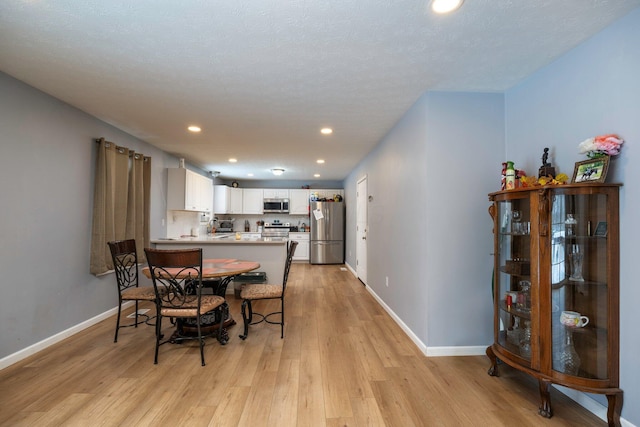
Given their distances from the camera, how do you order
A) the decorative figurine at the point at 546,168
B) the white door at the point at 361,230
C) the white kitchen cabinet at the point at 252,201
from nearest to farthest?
1. the decorative figurine at the point at 546,168
2. the white door at the point at 361,230
3. the white kitchen cabinet at the point at 252,201

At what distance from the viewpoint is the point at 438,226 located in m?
2.65

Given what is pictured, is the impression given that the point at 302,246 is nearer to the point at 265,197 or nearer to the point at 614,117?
the point at 265,197

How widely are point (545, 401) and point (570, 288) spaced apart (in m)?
0.73

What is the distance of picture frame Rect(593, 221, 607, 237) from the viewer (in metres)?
1.73

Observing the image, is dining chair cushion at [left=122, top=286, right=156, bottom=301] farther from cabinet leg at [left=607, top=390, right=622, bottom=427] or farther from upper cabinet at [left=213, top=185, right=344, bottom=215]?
upper cabinet at [left=213, top=185, right=344, bottom=215]

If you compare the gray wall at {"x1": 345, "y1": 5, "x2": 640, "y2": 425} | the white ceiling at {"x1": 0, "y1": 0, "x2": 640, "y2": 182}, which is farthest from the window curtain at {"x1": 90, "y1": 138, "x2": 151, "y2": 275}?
the gray wall at {"x1": 345, "y1": 5, "x2": 640, "y2": 425}

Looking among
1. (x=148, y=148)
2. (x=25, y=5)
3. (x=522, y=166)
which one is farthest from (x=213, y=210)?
(x=522, y=166)

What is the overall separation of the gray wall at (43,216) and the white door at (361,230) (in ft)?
12.8

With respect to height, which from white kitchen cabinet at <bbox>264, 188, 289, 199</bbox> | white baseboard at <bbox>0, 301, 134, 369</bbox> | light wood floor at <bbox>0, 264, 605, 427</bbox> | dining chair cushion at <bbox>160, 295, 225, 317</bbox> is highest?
white kitchen cabinet at <bbox>264, 188, 289, 199</bbox>

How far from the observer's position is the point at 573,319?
6.02 ft

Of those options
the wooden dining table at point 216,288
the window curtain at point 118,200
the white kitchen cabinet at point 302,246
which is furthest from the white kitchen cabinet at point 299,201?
the wooden dining table at point 216,288

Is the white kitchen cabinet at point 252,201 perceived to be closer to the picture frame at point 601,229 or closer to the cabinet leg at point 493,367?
the cabinet leg at point 493,367

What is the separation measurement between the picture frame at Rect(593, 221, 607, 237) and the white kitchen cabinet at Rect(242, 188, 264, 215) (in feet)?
23.1

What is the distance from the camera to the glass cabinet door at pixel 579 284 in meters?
1.75
